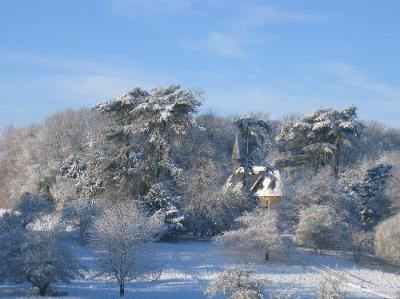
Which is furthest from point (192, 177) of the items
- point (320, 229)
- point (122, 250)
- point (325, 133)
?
point (122, 250)

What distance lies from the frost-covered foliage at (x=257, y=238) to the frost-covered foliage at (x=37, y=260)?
1174 cm

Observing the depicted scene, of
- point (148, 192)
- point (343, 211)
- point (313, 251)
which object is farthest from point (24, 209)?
point (343, 211)

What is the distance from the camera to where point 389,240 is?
35.4 metres

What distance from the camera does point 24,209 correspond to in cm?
3547

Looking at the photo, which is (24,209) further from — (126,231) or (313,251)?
(313,251)

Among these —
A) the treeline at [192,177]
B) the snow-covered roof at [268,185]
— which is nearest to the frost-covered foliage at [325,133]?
the treeline at [192,177]

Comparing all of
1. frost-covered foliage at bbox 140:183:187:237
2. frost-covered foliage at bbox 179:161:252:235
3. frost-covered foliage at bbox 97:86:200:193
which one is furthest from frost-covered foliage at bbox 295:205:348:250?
frost-covered foliage at bbox 97:86:200:193

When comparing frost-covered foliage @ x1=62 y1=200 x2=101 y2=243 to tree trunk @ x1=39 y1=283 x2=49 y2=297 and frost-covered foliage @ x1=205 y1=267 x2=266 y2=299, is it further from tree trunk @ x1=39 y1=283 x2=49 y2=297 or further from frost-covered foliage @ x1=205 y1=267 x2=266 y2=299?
frost-covered foliage @ x1=205 y1=267 x2=266 y2=299

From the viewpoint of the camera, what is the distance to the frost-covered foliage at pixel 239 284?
2009 cm

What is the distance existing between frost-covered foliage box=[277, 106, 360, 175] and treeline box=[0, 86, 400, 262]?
3.2 inches

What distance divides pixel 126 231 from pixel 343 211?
729 inches

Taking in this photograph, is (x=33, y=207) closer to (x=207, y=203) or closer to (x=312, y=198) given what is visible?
(x=207, y=203)

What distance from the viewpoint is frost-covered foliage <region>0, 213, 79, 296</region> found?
77.9ft

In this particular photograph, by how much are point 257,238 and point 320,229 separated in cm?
446
